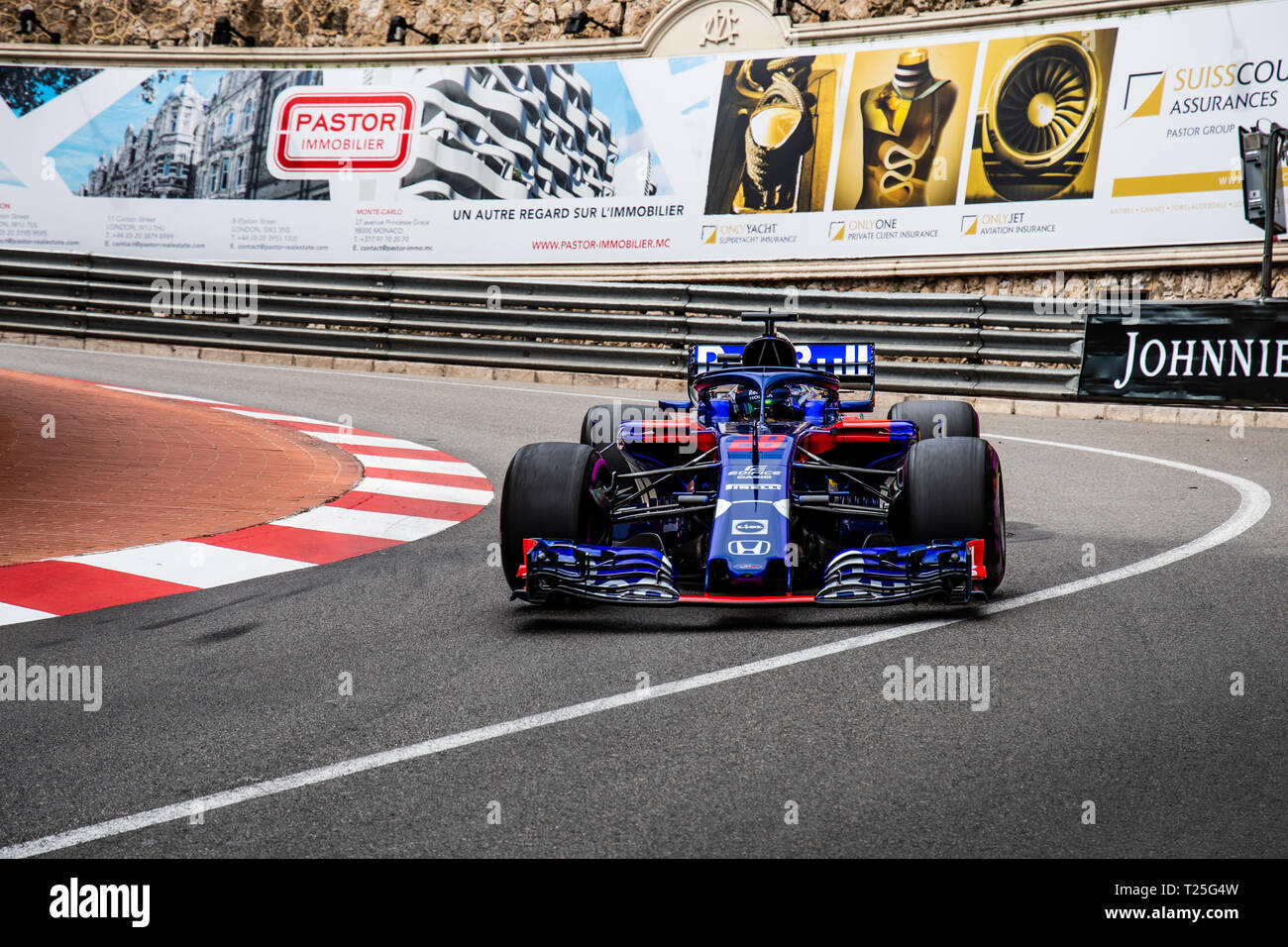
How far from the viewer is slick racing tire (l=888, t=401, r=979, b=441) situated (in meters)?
7.48

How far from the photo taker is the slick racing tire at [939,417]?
24.6 feet

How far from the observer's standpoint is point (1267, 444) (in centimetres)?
1090

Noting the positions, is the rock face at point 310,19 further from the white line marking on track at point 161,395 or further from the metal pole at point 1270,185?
the white line marking on track at point 161,395

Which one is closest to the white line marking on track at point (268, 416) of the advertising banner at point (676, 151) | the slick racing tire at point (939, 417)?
the slick racing tire at point (939, 417)

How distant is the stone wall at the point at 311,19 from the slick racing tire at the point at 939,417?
44.7 ft

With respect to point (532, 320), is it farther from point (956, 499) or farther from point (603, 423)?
point (956, 499)

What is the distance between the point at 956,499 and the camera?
534 cm

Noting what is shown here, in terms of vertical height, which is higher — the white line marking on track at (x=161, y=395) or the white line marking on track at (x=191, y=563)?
the white line marking on track at (x=161, y=395)

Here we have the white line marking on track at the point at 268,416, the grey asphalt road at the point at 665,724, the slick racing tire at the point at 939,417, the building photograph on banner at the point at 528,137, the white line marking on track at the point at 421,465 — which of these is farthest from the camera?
the building photograph on banner at the point at 528,137

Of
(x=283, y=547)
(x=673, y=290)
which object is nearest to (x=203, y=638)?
(x=283, y=547)

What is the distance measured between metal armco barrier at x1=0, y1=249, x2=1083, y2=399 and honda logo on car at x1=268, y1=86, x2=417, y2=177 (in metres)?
3.51

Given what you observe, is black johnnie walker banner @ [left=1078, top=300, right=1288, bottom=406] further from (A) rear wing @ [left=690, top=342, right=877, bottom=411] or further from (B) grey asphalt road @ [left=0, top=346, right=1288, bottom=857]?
(B) grey asphalt road @ [left=0, top=346, right=1288, bottom=857]

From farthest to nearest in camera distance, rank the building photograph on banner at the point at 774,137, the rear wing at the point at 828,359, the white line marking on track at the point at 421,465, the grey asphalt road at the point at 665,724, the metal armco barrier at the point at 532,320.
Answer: the building photograph on banner at the point at 774,137 → the metal armco barrier at the point at 532,320 → the white line marking on track at the point at 421,465 → the rear wing at the point at 828,359 → the grey asphalt road at the point at 665,724

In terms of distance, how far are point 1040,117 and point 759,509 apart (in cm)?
1303
